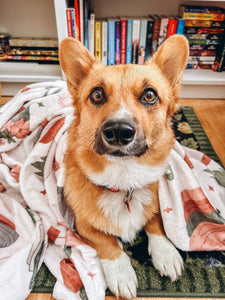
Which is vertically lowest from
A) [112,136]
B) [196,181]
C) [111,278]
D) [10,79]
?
[111,278]

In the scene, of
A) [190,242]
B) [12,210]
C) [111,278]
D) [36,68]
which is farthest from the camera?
[36,68]

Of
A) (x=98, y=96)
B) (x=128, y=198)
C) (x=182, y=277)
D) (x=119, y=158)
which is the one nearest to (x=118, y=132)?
(x=119, y=158)

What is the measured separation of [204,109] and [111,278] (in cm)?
188

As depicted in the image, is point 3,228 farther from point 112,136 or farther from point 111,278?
point 112,136

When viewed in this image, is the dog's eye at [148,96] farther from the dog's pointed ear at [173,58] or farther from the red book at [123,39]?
the red book at [123,39]

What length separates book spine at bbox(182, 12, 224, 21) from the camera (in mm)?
2074

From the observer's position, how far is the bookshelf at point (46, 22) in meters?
2.15

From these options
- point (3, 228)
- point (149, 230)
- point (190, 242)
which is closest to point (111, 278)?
point (149, 230)

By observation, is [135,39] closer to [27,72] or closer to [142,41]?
[142,41]

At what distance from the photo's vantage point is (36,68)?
2.22 meters

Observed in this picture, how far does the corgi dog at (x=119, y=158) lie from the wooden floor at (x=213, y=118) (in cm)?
89

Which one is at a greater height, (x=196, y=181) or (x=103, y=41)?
(x=103, y=41)

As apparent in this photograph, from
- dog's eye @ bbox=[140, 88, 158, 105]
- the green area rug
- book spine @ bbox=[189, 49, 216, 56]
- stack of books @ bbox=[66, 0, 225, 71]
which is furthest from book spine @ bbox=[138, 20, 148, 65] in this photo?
the green area rug

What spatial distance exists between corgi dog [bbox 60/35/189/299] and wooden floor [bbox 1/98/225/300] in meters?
0.89
